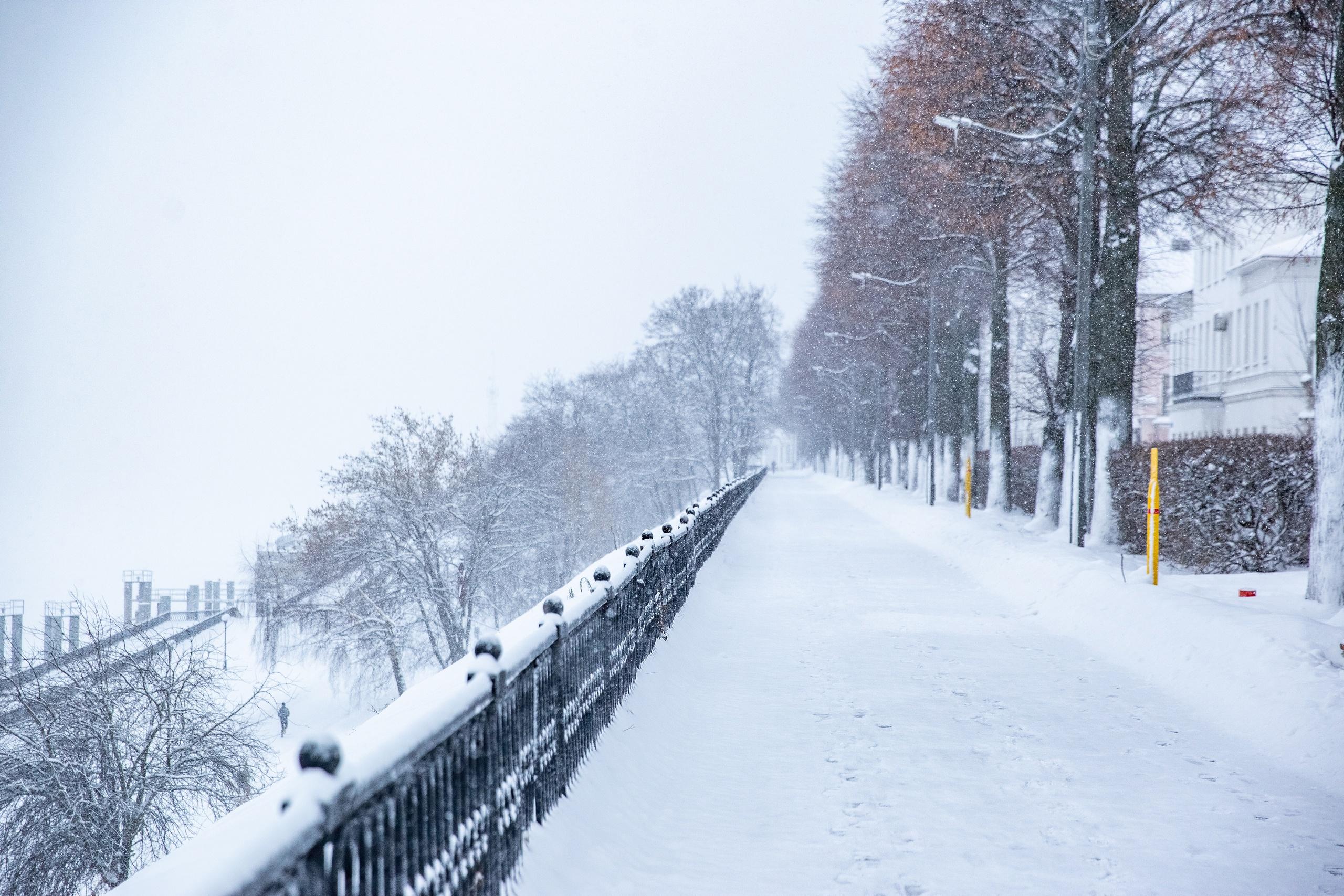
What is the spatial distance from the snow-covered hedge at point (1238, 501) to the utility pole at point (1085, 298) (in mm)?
1394

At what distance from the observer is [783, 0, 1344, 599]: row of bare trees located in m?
13.2

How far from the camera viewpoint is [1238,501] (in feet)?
44.0

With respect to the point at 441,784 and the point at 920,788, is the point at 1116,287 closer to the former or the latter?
the point at 920,788

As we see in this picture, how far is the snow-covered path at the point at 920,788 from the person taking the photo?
14.4 ft

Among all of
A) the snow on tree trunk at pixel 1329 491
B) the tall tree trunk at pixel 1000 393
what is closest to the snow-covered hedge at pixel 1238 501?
the snow on tree trunk at pixel 1329 491

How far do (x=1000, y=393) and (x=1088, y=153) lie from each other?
11327 mm

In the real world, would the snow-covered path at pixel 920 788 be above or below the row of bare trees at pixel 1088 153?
below

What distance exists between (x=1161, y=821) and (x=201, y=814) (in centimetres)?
1738

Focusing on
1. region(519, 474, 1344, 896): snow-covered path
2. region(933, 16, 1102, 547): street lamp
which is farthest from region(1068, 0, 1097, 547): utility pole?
region(519, 474, 1344, 896): snow-covered path

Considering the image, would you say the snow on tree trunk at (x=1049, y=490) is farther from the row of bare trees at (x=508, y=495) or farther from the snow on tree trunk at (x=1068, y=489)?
the row of bare trees at (x=508, y=495)

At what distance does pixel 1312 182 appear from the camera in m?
13.1

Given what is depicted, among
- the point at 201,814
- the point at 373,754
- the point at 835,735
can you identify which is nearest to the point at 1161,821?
the point at 835,735

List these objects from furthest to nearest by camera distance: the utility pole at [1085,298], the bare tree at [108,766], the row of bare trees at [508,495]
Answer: the row of bare trees at [508,495] < the bare tree at [108,766] < the utility pole at [1085,298]

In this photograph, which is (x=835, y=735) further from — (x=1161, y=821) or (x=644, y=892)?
(x=644, y=892)
